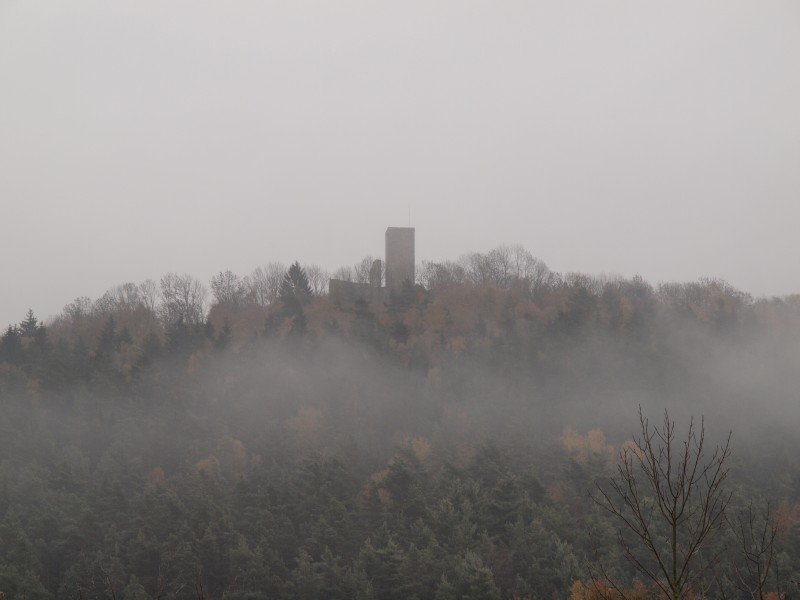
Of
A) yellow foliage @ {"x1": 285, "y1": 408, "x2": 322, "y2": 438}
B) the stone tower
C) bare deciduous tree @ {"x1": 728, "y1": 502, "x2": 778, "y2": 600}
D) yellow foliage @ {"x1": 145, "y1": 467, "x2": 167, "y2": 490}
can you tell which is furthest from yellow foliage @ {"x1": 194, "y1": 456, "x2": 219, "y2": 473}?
bare deciduous tree @ {"x1": 728, "y1": 502, "x2": 778, "y2": 600}

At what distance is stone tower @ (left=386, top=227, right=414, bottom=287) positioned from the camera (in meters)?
54.4

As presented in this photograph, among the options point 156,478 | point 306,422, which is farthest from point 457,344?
point 156,478

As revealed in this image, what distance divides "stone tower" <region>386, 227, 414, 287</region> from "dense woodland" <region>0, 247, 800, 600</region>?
290cm

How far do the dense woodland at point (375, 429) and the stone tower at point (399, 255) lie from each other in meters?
2.90

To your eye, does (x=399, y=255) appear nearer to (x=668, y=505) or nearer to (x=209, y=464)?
(x=209, y=464)

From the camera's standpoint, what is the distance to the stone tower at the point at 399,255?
178 ft

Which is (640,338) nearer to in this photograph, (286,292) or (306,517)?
(286,292)

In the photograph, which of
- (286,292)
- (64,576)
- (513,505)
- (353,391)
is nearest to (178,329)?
(286,292)

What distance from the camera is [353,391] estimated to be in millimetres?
47281

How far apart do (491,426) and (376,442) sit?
672 cm

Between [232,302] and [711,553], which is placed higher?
[232,302]

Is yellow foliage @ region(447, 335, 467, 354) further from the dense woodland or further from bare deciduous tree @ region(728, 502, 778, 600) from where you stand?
bare deciduous tree @ region(728, 502, 778, 600)

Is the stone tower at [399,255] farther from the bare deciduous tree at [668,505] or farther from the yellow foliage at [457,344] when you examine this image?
the bare deciduous tree at [668,505]

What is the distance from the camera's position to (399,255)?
55156 mm
